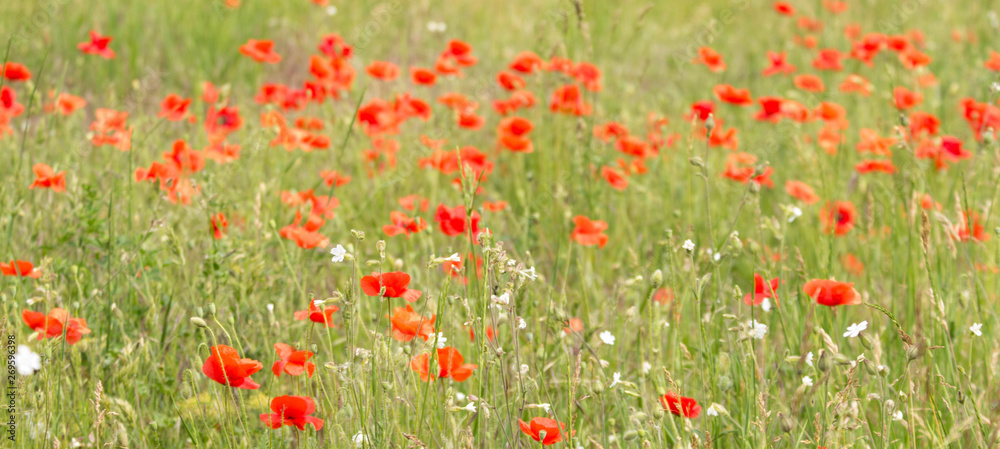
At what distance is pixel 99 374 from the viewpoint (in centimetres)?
181

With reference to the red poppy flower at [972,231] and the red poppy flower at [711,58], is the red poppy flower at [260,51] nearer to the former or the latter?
the red poppy flower at [711,58]

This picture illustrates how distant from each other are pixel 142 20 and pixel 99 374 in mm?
3276

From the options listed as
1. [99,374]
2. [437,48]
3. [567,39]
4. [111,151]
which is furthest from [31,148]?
[437,48]

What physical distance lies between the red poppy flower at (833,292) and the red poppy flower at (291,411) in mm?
951

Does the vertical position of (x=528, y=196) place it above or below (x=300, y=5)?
below

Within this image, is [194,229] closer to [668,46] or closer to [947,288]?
[947,288]

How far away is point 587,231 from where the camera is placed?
2.34m

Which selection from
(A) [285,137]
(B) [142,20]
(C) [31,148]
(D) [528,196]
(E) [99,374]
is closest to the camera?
(E) [99,374]

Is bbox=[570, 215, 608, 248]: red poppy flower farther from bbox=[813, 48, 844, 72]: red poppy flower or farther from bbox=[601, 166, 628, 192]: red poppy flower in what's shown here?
bbox=[813, 48, 844, 72]: red poppy flower

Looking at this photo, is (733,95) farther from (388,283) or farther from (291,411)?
(291,411)

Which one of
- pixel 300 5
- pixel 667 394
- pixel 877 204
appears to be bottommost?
pixel 877 204

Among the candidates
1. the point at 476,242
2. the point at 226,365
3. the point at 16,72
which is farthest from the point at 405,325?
the point at 16,72

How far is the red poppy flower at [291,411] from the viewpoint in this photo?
1.36 meters

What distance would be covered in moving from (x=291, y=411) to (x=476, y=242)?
27.4 inches
